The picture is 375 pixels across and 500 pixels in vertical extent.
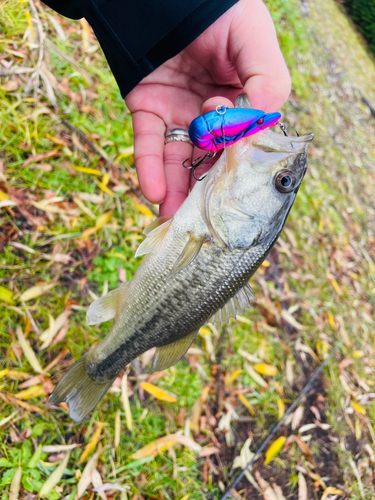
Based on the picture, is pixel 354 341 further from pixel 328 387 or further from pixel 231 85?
pixel 231 85

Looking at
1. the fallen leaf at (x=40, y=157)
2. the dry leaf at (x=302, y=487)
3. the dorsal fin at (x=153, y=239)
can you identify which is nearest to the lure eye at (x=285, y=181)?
the dorsal fin at (x=153, y=239)

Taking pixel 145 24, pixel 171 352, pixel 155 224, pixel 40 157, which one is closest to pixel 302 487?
pixel 171 352

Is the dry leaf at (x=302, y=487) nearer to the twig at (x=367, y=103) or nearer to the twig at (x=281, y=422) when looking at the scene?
Result: the twig at (x=281, y=422)

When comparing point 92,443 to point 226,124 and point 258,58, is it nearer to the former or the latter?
point 226,124

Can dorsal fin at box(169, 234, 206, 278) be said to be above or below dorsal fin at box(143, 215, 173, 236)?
below

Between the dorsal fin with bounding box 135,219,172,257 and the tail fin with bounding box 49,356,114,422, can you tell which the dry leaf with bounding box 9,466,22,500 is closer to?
the tail fin with bounding box 49,356,114,422

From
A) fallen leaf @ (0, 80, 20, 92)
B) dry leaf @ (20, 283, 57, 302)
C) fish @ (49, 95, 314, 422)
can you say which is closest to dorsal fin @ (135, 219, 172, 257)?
fish @ (49, 95, 314, 422)
